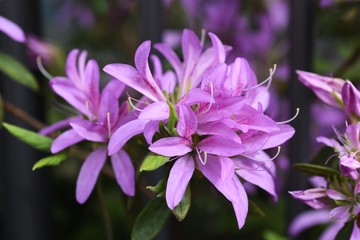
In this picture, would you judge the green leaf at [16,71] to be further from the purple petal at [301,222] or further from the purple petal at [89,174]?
the purple petal at [301,222]

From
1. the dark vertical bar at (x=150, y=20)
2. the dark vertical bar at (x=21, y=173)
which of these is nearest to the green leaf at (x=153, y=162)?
the dark vertical bar at (x=150, y=20)

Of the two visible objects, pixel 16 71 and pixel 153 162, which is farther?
pixel 16 71

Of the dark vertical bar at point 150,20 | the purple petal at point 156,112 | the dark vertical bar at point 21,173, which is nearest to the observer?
the purple petal at point 156,112

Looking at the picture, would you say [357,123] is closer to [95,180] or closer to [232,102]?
[232,102]

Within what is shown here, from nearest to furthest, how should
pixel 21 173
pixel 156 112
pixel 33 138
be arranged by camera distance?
pixel 156 112, pixel 33 138, pixel 21 173

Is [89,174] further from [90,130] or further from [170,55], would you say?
[170,55]

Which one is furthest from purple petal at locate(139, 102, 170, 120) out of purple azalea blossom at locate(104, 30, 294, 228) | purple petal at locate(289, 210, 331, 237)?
purple petal at locate(289, 210, 331, 237)

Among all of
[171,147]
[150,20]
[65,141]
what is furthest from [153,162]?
[150,20]
